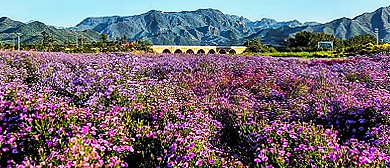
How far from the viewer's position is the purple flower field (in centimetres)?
373

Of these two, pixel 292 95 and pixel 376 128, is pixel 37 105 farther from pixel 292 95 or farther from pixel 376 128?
pixel 292 95

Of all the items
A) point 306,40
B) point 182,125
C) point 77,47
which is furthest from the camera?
point 306,40

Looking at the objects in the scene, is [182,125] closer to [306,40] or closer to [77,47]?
[77,47]

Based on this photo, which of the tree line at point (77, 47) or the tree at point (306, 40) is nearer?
the tree line at point (77, 47)

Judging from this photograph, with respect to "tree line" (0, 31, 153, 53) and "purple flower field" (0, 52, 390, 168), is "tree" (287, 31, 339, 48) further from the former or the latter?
"purple flower field" (0, 52, 390, 168)

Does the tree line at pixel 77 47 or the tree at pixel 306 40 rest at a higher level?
the tree at pixel 306 40

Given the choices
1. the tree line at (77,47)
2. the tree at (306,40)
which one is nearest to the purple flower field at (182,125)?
the tree line at (77,47)

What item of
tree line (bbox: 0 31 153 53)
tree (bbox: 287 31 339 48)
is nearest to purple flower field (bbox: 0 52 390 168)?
tree line (bbox: 0 31 153 53)

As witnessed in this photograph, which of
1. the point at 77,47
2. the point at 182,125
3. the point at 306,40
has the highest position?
the point at 306,40

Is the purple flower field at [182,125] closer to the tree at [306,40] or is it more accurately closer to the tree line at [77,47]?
the tree line at [77,47]

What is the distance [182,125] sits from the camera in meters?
4.54

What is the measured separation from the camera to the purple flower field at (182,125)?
12.2 feet

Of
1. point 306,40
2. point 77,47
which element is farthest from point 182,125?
point 306,40

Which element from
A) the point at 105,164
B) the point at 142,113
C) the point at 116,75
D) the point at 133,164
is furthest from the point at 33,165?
the point at 116,75
